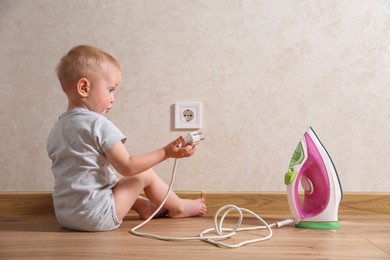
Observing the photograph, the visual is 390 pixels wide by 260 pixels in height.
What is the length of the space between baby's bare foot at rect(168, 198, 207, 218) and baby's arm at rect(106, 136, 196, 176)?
0.78 ft

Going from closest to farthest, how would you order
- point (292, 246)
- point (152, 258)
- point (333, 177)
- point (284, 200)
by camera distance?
point (152, 258), point (292, 246), point (333, 177), point (284, 200)

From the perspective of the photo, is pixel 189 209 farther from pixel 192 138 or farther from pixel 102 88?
pixel 102 88

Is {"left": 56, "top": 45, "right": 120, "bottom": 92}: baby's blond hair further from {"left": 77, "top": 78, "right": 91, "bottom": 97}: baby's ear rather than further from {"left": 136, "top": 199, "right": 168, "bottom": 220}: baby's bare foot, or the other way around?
{"left": 136, "top": 199, "right": 168, "bottom": 220}: baby's bare foot

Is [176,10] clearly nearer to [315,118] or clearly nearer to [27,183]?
[315,118]

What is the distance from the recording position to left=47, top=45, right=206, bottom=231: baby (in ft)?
4.13

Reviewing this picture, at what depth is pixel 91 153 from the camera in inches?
49.8

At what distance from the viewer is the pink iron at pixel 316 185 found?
4.31 feet

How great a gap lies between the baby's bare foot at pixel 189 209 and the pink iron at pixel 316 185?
0.30 meters

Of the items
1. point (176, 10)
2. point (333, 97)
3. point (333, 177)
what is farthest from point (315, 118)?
point (176, 10)

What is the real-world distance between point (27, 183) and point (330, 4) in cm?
114

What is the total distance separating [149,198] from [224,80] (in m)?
0.45

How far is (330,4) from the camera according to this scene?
159 cm

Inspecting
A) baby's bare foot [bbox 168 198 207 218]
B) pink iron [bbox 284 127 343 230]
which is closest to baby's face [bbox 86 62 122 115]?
baby's bare foot [bbox 168 198 207 218]

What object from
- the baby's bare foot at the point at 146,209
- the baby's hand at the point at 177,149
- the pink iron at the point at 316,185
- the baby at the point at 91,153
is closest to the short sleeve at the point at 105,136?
the baby at the point at 91,153
